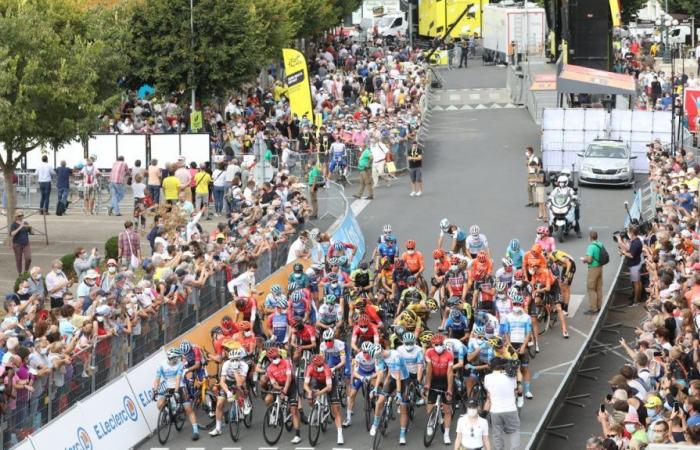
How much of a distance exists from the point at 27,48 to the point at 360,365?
1431cm

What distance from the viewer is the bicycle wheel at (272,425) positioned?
22.5 meters

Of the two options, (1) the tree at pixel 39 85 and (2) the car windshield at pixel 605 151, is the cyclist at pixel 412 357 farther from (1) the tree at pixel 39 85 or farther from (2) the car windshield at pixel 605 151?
(2) the car windshield at pixel 605 151

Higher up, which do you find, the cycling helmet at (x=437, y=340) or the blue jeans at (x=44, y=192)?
the blue jeans at (x=44, y=192)

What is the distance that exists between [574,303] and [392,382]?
8.34m

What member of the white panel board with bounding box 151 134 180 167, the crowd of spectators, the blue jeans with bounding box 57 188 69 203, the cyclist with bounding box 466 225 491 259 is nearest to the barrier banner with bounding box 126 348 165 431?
the crowd of spectators

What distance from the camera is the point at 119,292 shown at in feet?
79.8

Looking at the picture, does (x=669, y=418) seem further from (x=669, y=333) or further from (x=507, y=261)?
(x=507, y=261)

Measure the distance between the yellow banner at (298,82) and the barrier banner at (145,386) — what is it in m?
22.9

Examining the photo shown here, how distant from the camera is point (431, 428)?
22.2 metres

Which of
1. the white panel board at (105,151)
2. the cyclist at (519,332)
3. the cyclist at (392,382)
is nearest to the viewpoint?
the cyclist at (392,382)

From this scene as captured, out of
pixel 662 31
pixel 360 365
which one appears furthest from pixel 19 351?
pixel 662 31

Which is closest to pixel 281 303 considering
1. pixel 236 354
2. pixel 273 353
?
pixel 236 354

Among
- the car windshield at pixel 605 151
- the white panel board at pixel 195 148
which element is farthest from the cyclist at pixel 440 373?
the car windshield at pixel 605 151

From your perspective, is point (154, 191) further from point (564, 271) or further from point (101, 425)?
point (101, 425)
